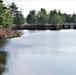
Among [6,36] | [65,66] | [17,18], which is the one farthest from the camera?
[17,18]

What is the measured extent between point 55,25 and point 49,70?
165114 millimetres

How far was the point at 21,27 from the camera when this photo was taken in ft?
624

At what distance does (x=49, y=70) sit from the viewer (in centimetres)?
3244

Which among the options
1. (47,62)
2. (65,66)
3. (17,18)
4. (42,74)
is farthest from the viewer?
(17,18)

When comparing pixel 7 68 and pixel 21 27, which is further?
pixel 21 27

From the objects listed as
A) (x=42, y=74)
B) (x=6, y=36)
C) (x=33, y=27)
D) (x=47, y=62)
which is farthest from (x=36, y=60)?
(x=33, y=27)

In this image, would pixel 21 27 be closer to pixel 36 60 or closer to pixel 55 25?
pixel 55 25

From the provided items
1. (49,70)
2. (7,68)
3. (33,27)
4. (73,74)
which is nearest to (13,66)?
(7,68)

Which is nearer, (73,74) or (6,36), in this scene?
(73,74)

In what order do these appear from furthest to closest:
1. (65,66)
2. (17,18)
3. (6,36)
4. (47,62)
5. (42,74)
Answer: (17,18) < (6,36) < (47,62) < (65,66) < (42,74)

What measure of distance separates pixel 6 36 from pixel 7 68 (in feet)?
180

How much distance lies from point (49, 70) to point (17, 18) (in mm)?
156393

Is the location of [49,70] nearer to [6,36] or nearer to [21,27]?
[6,36]

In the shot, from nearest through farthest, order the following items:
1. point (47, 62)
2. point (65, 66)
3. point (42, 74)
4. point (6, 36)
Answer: point (42, 74) → point (65, 66) → point (47, 62) → point (6, 36)
